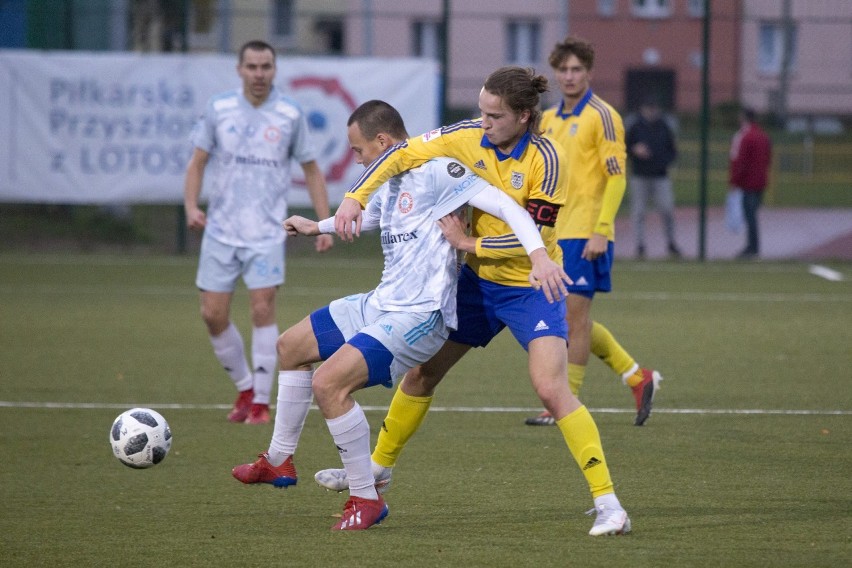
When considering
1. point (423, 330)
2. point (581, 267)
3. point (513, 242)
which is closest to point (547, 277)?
point (513, 242)

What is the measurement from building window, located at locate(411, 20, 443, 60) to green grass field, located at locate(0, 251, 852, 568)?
46.6ft

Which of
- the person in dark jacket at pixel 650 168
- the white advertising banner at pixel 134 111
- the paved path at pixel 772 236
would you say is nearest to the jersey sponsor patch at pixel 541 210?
the white advertising banner at pixel 134 111

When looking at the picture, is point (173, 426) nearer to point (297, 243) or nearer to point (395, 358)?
point (395, 358)

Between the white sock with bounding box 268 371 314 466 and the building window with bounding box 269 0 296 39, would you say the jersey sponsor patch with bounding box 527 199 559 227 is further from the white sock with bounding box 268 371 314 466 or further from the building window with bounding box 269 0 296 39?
the building window with bounding box 269 0 296 39

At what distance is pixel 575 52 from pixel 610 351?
1.76m

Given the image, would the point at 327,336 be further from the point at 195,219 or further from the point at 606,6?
the point at 606,6

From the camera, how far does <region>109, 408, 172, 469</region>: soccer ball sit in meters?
5.77

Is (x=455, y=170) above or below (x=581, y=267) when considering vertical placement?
above

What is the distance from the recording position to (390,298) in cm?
520

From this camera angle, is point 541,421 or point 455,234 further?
point 541,421

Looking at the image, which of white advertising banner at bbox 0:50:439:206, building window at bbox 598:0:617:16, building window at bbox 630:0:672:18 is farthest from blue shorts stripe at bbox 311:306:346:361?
building window at bbox 598:0:617:16

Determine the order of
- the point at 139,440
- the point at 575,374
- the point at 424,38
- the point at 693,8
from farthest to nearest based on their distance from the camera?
1. the point at 693,8
2. the point at 424,38
3. the point at 575,374
4. the point at 139,440

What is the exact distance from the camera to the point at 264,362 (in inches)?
304

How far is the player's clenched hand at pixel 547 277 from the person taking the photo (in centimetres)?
486
